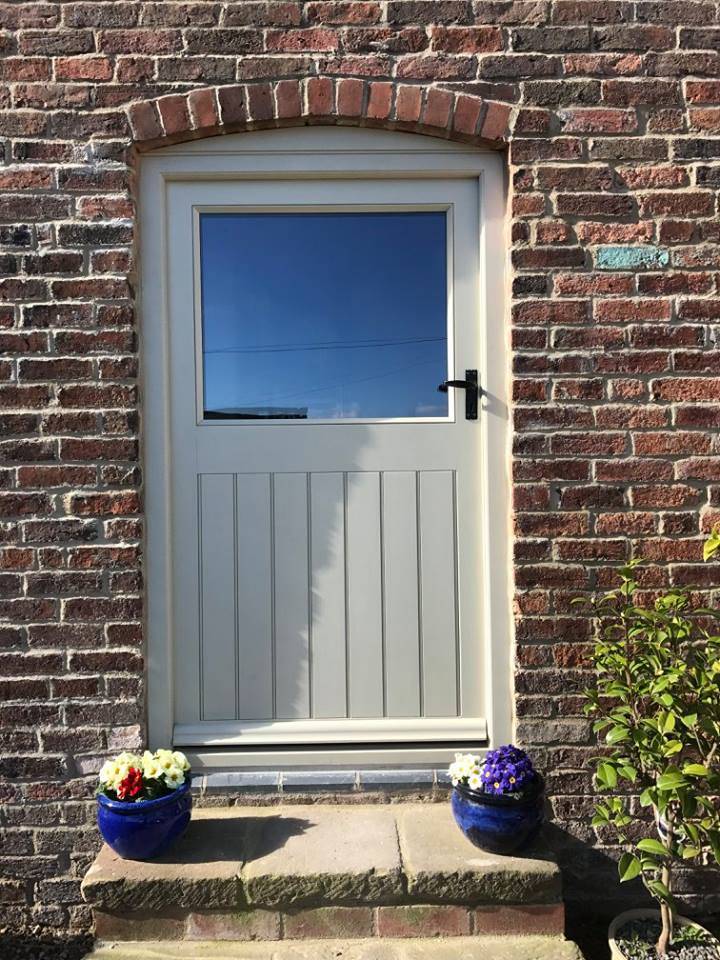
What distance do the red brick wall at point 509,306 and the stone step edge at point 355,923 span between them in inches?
17.6

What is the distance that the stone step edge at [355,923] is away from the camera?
235cm

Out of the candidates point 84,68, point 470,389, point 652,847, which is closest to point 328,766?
point 652,847

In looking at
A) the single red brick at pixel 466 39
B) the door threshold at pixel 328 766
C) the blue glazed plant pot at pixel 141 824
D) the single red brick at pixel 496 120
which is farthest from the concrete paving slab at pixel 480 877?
the single red brick at pixel 466 39

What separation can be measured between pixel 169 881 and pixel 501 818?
1.06 meters

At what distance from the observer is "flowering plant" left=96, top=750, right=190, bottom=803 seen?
2.42m

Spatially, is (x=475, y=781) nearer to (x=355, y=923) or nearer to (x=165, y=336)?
(x=355, y=923)

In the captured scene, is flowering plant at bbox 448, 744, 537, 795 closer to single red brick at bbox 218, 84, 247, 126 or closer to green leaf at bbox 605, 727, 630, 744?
green leaf at bbox 605, 727, 630, 744

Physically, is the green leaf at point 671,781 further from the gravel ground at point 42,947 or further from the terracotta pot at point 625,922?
the gravel ground at point 42,947

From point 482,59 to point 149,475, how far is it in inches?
76.1

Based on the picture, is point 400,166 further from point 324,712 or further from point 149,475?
point 324,712

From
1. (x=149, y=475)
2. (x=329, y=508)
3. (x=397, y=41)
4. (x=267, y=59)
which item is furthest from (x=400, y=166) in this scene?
(x=149, y=475)

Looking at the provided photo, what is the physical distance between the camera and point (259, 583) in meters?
2.87

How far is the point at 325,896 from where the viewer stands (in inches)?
93.0

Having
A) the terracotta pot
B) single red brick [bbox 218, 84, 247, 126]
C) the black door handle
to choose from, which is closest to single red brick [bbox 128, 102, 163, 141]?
single red brick [bbox 218, 84, 247, 126]
